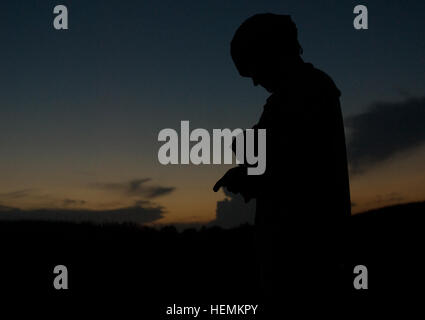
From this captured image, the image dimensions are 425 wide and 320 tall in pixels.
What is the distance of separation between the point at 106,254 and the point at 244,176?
5.67m

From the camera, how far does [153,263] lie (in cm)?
721

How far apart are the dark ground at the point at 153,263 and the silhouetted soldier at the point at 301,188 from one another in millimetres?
3816

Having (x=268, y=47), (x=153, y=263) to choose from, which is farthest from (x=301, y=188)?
(x=153, y=263)

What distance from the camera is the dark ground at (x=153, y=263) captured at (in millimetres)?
6164

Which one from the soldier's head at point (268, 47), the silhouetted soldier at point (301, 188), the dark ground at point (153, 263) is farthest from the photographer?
the dark ground at point (153, 263)

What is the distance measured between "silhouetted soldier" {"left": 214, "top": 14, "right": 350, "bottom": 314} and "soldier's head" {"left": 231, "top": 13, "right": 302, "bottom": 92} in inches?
4.6

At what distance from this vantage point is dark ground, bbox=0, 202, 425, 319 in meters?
6.16

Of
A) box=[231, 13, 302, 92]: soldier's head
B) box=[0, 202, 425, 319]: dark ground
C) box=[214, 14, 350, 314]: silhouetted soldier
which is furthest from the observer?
box=[0, 202, 425, 319]: dark ground

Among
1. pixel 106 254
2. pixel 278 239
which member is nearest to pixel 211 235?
pixel 106 254
